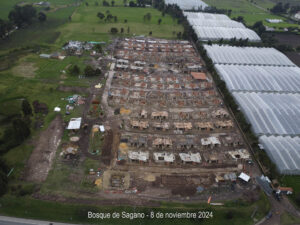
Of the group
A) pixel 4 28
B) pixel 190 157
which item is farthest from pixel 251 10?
pixel 4 28

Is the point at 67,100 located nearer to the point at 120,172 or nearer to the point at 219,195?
the point at 120,172

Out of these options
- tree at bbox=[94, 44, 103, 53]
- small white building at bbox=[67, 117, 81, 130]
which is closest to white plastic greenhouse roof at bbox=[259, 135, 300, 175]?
small white building at bbox=[67, 117, 81, 130]

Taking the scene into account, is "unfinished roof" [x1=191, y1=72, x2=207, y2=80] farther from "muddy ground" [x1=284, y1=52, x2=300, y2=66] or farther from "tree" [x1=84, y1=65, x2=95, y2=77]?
"muddy ground" [x1=284, y1=52, x2=300, y2=66]

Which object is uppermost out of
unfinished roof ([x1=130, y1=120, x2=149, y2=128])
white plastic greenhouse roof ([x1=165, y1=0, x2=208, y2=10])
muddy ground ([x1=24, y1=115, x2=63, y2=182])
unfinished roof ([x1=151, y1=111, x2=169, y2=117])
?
white plastic greenhouse roof ([x1=165, y1=0, x2=208, y2=10])

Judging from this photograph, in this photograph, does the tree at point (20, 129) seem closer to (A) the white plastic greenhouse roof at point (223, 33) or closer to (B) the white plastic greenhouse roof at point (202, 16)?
(A) the white plastic greenhouse roof at point (223, 33)

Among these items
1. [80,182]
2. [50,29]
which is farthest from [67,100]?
[50,29]

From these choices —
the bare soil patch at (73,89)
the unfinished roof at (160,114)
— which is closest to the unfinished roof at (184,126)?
the unfinished roof at (160,114)

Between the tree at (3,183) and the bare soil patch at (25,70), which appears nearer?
the tree at (3,183)
